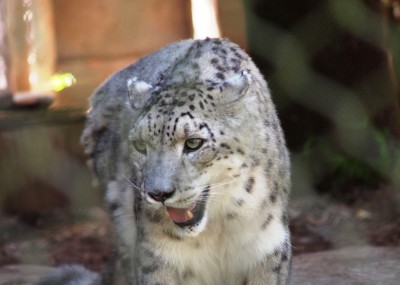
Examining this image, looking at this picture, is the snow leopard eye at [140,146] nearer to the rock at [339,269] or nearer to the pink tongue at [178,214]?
the pink tongue at [178,214]

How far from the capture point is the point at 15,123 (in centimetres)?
392

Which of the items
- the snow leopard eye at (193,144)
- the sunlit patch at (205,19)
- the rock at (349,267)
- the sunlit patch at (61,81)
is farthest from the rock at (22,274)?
the sunlit patch at (205,19)

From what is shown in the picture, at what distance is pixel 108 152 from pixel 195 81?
578mm

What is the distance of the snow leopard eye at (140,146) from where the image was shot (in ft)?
6.89

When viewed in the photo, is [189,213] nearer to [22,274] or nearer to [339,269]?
[339,269]

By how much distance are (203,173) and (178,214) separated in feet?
0.38

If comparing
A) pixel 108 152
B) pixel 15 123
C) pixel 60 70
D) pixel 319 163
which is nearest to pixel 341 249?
pixel 319 163

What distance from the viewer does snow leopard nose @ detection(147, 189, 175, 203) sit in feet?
6.50

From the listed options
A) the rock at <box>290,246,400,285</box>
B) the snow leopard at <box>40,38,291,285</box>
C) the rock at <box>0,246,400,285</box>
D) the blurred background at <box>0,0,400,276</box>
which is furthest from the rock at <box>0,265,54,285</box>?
the rock at <box>290,246,400,285</box>

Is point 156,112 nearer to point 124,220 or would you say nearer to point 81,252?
point 124,220

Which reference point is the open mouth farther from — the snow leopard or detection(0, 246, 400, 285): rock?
detection(0, 246, 400, 285): rock

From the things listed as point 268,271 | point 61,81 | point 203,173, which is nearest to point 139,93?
point 203,173

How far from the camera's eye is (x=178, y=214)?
211 centimetres

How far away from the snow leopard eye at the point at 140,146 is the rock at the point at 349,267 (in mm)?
860
